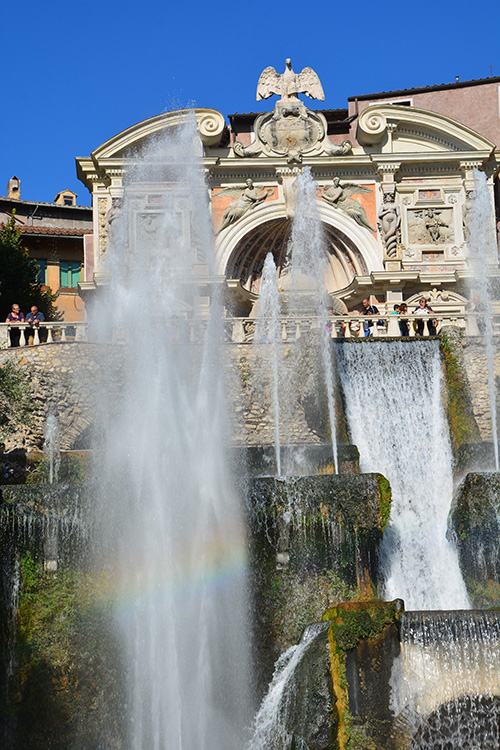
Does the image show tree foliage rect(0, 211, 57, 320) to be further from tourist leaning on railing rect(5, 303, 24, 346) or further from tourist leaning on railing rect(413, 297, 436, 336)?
tourist leaning on railing rect(413, 297, 436, 336)

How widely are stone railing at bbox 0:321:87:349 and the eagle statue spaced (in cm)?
1052

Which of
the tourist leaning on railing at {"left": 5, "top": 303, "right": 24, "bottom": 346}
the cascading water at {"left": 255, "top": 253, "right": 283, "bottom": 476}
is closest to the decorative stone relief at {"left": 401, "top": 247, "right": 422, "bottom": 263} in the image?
the cascading water at {"left": 255, "top": 253, "right": 283, "bottom": 476}

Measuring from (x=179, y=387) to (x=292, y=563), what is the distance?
392 cm

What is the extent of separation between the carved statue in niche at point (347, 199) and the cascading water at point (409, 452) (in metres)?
6.73

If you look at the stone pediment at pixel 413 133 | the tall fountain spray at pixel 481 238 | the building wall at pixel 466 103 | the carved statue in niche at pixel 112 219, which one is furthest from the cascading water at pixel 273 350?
the building wall at pixel 466 103

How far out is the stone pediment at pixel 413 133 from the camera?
2631cm

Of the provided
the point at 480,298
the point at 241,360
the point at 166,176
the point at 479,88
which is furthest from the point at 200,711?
the point at 479,88

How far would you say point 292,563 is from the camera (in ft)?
45.1

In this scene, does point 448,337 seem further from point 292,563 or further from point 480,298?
point 292,563

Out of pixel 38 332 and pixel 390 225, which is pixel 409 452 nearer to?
pixel 38 332

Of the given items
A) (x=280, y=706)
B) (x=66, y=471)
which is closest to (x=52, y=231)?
(x=66, y=471)

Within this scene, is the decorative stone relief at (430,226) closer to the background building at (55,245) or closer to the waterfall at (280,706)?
the background building at (55,245)

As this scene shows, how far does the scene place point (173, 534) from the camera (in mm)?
13570

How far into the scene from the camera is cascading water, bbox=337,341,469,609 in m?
15.7
